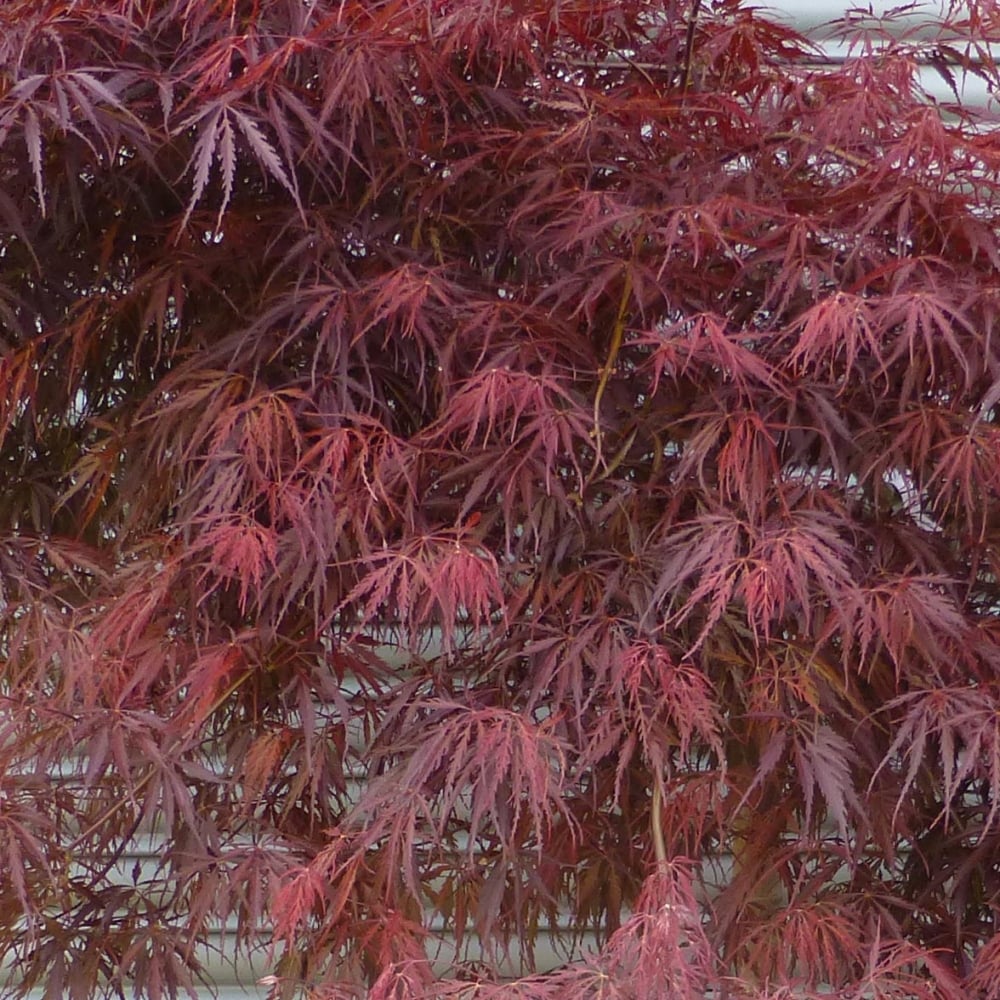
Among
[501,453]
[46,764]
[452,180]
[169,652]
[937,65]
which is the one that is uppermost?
[937,65]

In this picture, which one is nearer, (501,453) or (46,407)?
(501,453)

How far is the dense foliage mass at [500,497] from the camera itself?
1.34 meters

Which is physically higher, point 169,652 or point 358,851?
point 169,652

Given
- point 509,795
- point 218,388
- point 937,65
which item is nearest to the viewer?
point 509,795

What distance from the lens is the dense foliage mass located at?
1.34 meters

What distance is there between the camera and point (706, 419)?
1.44 m

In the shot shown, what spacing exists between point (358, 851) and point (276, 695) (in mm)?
227

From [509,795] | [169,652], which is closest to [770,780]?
[509,795]

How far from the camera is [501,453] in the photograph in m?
1.40

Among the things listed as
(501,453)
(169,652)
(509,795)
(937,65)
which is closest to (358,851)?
(509,795)

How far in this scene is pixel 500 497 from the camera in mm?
1392

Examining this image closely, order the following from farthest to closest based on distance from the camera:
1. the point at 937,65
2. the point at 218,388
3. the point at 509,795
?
1. the point at 937,65
2. the point at 218,388
3. the point at 509,795

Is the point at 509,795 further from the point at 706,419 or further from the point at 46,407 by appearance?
the point at 46,407

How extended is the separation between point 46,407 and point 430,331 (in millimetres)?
566
